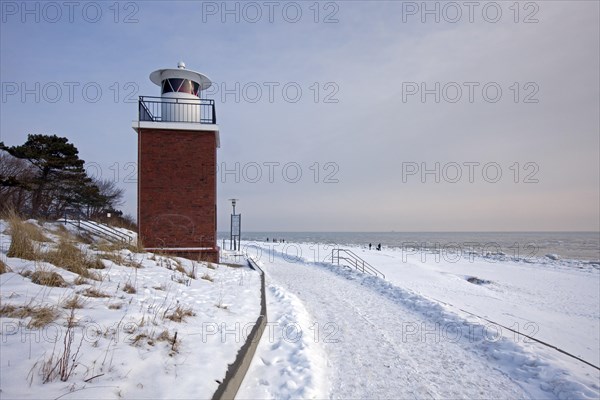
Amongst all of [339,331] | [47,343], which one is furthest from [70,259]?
[339,331]

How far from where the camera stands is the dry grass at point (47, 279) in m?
4.46

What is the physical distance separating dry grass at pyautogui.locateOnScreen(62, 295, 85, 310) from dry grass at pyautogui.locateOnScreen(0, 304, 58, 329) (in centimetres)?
32

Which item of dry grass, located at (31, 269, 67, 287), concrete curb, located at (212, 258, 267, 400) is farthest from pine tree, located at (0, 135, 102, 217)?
concrete curb, located at (212, 258, 267, 400)

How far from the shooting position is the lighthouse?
1203cm

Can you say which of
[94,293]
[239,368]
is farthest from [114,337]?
[94,293]

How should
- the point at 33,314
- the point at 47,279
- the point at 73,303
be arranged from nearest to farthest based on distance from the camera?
the point at 33,314 < the point at 73,303 < the point at 47,279

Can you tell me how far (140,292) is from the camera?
534 centimetres

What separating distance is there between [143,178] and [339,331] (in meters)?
9.38

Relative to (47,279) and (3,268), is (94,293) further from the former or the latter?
(3,268)

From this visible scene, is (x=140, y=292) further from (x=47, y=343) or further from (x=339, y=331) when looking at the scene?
(x=339, y=331)

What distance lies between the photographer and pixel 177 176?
12.2 m

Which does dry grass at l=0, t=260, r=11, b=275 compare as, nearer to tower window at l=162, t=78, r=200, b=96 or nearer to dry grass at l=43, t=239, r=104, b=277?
dry grass at l=43, t=239, r=104, b=277

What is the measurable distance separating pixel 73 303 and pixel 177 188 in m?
8.62

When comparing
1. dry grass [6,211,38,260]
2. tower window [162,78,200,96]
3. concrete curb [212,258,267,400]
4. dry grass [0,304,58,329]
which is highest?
tower window [162,78,200,96]
